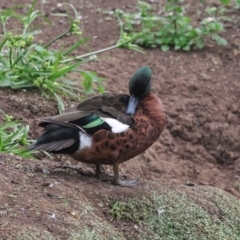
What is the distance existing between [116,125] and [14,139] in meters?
1.04

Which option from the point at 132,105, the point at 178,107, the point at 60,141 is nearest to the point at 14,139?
the point at 60,141

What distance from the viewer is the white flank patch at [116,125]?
4316 mm

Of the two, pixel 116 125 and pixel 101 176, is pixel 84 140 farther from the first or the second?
pixel 101 176

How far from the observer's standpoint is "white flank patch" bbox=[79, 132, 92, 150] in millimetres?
4324

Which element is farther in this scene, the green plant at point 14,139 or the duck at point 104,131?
the green plant at point 14,139

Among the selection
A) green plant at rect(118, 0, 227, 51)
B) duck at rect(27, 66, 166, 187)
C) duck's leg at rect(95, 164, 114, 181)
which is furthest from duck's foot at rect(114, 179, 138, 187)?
green plant at rect(118, 0, 227, 51)

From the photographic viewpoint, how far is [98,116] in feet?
14.3

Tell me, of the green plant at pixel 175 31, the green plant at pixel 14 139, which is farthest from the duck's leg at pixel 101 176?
the green plant at pixel 175 31

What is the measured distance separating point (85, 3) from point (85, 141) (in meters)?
4.86

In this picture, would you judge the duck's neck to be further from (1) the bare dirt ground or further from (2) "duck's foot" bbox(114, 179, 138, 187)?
(1) the bare dirt ground

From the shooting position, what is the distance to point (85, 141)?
433 cm

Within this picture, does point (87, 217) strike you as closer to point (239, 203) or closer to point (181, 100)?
point (239, 203)

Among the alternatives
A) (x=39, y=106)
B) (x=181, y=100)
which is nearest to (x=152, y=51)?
(x=181, y=100)

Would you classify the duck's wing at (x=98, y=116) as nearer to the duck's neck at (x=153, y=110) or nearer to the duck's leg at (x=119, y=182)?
the duck's neck at (x=153, y=110)
